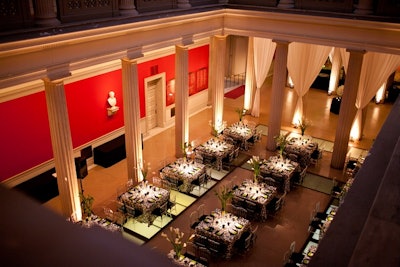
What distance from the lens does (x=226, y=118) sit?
1702 cm

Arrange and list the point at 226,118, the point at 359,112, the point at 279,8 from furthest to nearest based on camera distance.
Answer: the point at 226,118 < the point at 359,112 < the point at 279,8

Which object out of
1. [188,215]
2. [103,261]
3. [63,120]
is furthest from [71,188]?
[103,261]

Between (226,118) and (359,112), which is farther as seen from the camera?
(226,118)

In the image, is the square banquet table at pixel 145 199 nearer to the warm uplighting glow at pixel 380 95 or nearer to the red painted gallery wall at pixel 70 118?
the red painted gallery wall at pixel 70 118

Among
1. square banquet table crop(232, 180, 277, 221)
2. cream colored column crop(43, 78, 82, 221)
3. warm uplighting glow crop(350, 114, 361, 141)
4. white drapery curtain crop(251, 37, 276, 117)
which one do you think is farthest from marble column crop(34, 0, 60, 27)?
warm uplighting glow crop(350, 114, 361, 141)

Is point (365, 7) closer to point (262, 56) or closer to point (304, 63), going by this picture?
point (304, 63)

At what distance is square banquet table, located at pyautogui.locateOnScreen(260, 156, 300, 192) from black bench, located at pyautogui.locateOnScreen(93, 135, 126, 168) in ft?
15.4

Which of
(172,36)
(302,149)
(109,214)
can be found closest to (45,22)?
(172,36)

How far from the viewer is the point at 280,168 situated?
11.8m

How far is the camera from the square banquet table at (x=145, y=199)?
10.1m

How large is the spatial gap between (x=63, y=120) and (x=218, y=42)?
6.60m

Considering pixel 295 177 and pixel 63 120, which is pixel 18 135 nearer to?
pixel 63 120

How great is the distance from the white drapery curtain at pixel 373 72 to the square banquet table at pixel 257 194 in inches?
203

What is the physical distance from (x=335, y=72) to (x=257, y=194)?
37.8 ft
